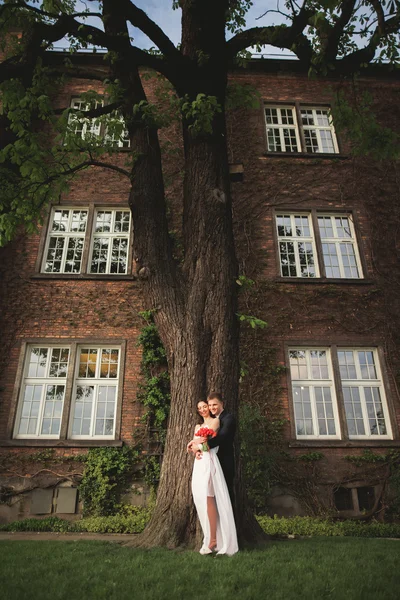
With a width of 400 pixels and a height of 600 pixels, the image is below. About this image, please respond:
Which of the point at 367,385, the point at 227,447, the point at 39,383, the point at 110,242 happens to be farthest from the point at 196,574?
the point at 110,242

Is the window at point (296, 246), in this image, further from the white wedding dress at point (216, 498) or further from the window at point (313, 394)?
the white wedding dress at point (216, 498)

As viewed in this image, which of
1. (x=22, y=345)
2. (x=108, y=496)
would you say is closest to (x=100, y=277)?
(x=22, y=345)

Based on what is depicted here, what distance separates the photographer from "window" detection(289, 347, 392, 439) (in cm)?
1019

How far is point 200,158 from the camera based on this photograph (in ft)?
22.0

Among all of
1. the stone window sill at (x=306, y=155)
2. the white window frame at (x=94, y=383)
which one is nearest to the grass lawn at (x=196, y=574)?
the white window frame at (x=94, y=383)

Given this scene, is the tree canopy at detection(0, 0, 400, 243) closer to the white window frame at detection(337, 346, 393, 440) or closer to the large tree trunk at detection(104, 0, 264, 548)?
the large tree trunk at detection(104, 0, 264, 548)

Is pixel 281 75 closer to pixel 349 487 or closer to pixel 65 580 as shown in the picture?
pixel 349 487

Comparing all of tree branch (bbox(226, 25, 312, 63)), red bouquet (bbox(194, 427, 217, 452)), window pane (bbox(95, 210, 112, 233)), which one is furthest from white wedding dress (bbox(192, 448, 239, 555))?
window pane (bbox(95, 210, 112, 233))

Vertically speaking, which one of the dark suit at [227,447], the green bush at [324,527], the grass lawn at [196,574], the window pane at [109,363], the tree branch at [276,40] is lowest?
the grass lawn at [196,574]

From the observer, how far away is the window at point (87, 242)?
11.7m

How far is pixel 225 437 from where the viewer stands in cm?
Answer: 517

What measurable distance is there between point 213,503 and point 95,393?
6101 millimetres

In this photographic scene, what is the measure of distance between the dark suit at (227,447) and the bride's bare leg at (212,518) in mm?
378

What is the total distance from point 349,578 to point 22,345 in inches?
352
